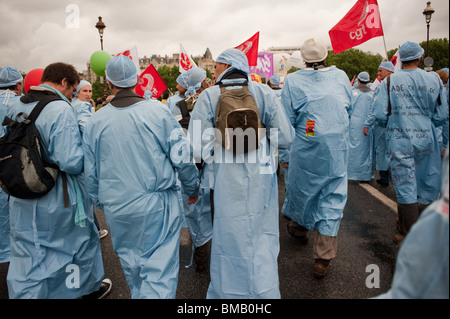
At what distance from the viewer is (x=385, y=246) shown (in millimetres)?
3582

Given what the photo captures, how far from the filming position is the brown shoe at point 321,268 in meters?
3.00

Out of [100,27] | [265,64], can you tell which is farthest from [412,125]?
[100,27]

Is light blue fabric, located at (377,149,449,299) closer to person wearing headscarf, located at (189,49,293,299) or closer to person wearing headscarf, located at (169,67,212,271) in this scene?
person wearing headscarf, located at (189,49,293,299)

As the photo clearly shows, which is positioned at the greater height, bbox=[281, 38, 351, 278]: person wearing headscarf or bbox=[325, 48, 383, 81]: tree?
bbox=[325, 48, 383, 81]: tree

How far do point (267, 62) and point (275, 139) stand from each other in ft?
24.7

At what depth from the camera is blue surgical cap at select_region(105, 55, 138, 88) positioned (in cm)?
232

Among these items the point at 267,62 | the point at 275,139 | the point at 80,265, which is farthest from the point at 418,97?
the point at 267,62

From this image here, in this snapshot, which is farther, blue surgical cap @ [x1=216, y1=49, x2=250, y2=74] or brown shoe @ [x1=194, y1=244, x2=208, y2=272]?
brown shoe @ [x1=194, y1=244, x2=208, y2=272]

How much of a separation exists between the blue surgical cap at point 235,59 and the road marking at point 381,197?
10.9 feet

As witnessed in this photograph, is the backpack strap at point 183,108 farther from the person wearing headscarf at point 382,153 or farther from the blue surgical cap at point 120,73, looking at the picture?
the person wearing headscarf at point 382,153

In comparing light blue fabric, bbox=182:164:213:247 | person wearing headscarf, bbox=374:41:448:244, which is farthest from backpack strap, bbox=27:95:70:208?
person wearing headscarf, bbox=374:41:448:244

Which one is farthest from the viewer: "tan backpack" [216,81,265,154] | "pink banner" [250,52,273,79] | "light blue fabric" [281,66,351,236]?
"pink banner" [250,52,273,79]

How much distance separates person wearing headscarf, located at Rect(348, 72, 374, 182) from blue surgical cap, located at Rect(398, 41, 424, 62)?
2.69 metres

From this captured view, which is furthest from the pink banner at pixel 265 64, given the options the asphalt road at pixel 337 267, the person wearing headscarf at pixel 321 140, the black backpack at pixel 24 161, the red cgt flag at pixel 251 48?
the black backpack at pixel 24 161
